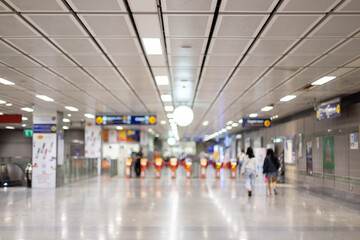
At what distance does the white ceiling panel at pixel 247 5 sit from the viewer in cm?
512

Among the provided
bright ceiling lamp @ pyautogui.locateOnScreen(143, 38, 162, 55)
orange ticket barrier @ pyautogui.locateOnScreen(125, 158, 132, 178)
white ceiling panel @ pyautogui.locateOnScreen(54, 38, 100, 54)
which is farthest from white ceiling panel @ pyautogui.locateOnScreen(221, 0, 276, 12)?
orange ticket barrier @ pyautogui.locateOnScreen(125, 158, 132, 178)

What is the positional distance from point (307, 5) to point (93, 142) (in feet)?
69.8

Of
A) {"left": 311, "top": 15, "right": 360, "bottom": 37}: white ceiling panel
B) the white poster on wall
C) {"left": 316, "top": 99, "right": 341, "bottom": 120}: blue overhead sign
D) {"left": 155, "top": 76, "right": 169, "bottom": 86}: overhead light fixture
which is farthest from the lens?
the white poster on wall

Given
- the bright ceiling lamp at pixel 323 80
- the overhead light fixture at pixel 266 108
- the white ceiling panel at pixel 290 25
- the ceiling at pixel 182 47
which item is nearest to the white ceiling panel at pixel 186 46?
the ceiling at pixel 182 47

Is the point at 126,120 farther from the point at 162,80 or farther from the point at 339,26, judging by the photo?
the point at 339,26

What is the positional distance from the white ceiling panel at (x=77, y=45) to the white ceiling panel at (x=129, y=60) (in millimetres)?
663

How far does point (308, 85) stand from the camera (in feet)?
37.8

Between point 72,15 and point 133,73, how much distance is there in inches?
170

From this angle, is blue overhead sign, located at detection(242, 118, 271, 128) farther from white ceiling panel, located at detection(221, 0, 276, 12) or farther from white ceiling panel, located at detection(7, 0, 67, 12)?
white ceiling panel, located at detection(7, 0, 67, 12)

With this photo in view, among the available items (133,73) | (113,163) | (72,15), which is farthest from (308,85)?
(113,163)

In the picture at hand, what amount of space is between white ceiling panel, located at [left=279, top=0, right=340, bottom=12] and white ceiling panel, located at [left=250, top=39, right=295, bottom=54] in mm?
1504

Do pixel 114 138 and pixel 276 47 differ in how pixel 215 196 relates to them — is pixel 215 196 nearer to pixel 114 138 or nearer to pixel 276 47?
pixel 276 47

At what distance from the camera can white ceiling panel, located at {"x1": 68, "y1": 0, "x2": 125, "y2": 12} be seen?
5172mm

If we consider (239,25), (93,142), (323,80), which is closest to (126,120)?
(93,142)
